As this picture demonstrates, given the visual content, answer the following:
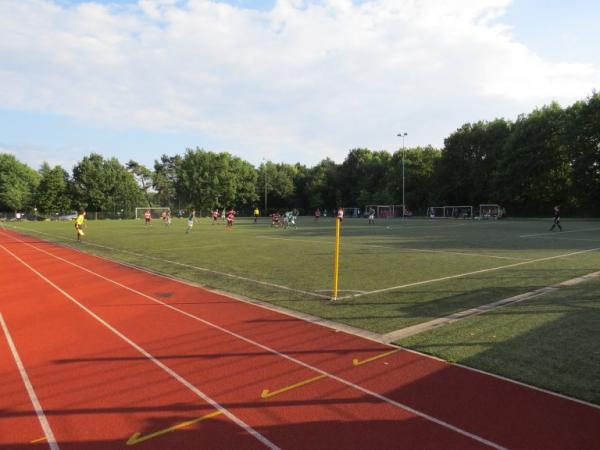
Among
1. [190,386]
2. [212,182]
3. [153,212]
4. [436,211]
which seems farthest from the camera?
[212,182]

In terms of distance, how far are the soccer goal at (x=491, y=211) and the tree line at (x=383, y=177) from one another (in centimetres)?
194

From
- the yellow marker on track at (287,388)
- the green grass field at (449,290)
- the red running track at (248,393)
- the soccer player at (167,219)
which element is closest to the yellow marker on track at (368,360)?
the red running track at (248,393)

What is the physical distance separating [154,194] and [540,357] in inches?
4961

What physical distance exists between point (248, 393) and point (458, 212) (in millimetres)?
70656

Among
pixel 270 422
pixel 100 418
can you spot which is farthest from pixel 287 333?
pixel 100 418

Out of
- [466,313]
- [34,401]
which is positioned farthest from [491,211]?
[34,401]

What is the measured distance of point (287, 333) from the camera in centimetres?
707

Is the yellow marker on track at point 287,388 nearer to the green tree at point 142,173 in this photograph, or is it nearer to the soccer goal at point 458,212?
the soccer goal at point 458,212

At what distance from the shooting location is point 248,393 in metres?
4.91

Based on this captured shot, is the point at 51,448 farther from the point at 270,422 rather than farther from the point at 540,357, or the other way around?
the point at 540,357

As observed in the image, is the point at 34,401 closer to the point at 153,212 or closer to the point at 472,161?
the point at 472,161

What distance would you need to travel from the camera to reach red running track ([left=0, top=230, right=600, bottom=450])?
13.1 ft

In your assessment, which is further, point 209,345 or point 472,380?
point 209,345

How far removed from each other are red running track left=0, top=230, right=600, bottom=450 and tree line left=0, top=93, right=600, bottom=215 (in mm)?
59439
